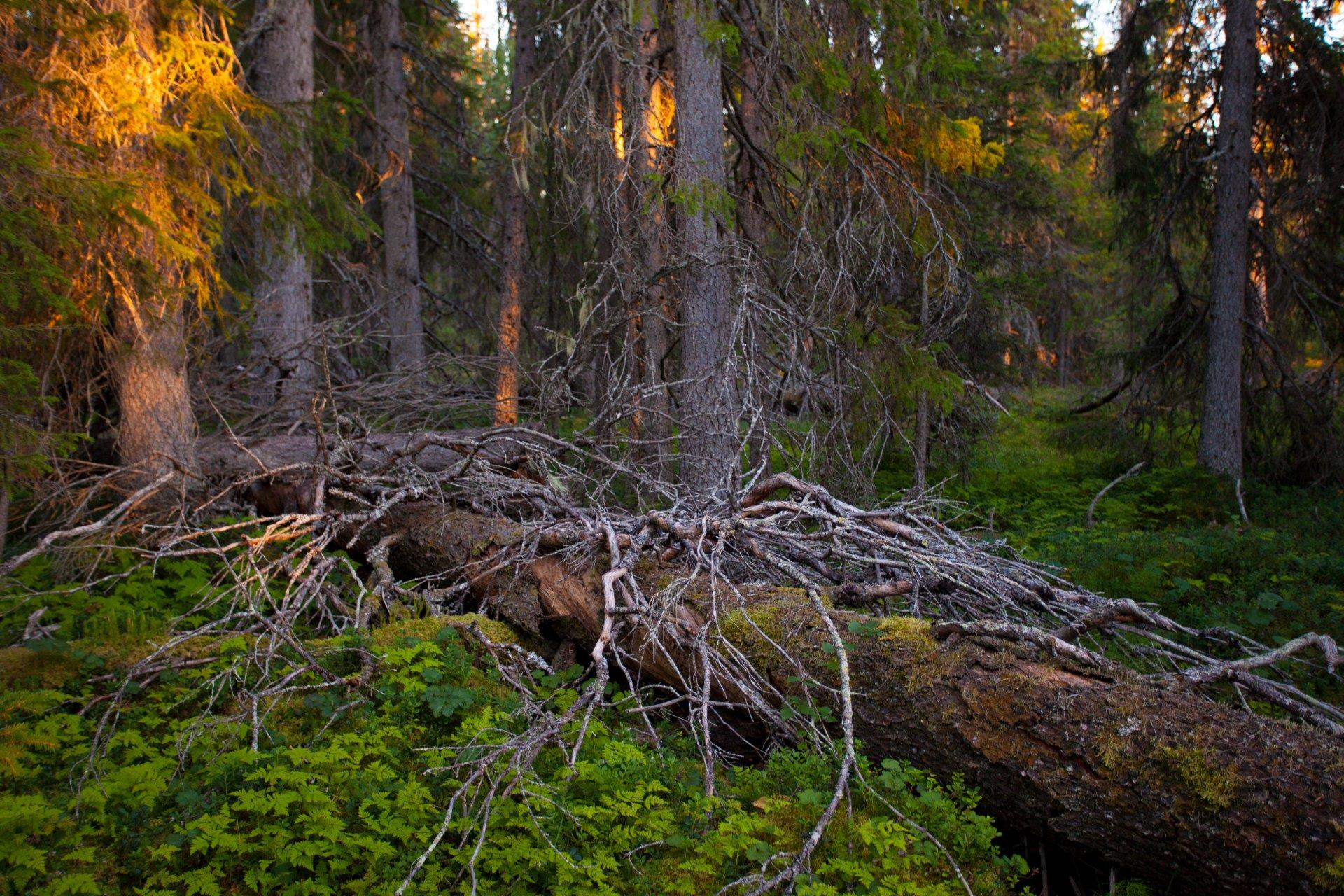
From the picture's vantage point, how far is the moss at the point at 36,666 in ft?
14.5

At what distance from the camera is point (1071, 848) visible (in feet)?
11.7

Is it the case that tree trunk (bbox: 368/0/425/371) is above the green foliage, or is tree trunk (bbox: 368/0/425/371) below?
above

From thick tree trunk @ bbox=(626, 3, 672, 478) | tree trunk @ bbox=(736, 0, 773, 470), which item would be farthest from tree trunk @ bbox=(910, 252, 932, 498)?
thick tree trunk @ bbox=(626, 3, 672, 478)

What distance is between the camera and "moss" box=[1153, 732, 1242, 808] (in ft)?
10.1

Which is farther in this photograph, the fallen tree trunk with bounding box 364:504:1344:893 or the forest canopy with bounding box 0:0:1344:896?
the forest canopy with bounding box 0:0:1344:896

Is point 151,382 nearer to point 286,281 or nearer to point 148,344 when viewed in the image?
point 148,344

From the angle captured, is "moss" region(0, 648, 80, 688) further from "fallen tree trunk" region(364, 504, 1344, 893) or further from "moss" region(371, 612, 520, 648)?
"fallen tree trunk" region(364, 504, 1344, 893)

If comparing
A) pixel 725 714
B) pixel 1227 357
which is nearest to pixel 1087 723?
pixel 725 714

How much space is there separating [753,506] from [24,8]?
19.8ft

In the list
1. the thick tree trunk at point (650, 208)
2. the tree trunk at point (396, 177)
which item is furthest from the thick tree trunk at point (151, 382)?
the tree trunk at point (396, 177)

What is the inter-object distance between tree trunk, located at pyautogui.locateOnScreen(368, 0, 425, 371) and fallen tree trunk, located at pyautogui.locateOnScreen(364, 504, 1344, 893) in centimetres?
973

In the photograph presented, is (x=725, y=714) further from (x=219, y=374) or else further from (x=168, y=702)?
(x=219, y=374)

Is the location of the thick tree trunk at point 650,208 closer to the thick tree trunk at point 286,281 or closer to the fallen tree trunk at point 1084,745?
the fallen tree trunk at point 1084,745

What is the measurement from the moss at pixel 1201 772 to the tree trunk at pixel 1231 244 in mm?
9801
